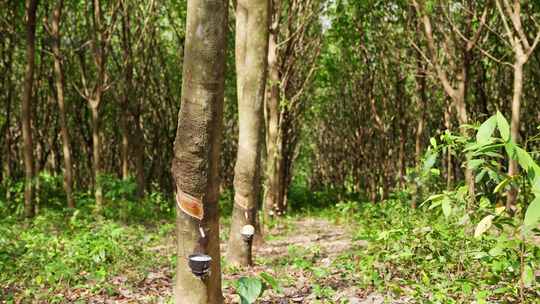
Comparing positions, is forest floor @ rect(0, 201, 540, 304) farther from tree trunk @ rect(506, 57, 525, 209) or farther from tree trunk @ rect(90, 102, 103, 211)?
tree trunk @ rect(90, 102, 103, 211)

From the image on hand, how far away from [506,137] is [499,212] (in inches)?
42.7

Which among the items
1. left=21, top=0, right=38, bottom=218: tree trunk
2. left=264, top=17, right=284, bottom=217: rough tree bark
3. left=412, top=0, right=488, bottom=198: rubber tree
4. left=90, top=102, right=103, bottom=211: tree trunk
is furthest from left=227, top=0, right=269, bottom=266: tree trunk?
left=21, top=0, right=38, bottom=218: tree trunk

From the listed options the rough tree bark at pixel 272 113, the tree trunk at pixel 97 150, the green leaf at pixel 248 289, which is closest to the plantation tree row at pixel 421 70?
the rough tree bark at pixel 272 113

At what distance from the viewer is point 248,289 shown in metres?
2.99

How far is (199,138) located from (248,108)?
149 inches

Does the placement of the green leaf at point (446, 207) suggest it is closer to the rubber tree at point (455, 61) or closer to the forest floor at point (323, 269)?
the forest floor at point (323, 269)

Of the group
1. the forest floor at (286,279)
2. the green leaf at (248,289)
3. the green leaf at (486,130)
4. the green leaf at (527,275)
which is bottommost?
the forest floor at (286,279)

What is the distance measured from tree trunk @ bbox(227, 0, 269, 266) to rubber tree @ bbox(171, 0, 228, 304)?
11.4 feet

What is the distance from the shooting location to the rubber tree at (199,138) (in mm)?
3346

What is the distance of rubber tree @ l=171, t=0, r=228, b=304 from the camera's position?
11.0ft

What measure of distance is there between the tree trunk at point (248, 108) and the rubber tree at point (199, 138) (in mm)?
3487

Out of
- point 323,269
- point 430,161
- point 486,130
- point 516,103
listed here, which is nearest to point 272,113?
point 516,103

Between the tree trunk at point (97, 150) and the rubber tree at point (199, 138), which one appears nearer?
the rubber tree at point (199, 138)

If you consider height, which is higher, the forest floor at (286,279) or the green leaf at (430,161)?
the green leaf at (430,161)
